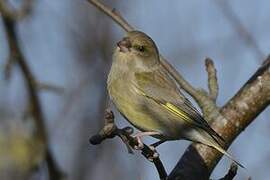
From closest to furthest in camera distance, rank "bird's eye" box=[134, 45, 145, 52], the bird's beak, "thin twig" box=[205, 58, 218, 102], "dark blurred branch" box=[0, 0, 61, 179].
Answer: "dark blurred branch" box=[0, 0, 61, 179], "thin twig" box=[205, 58, 218, 102], the bird's beak, "bird's eye" box=[134, 45, 145, 52]

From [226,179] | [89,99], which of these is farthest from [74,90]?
[226,179]

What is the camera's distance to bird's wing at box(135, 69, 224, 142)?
217 inches

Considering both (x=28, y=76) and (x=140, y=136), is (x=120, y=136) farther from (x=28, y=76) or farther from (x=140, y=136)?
(x=28, y=76)

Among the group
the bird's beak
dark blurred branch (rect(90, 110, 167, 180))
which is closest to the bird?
the bird's beak

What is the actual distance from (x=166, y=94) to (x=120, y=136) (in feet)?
5.94

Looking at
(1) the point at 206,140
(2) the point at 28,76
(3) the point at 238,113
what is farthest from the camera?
(3) the point at 238,113

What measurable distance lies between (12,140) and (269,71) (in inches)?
79.6

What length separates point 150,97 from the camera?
570cm

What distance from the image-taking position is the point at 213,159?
5.23m

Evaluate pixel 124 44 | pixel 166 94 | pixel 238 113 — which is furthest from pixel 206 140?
pixel 124 44

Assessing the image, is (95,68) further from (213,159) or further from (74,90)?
(213,159)

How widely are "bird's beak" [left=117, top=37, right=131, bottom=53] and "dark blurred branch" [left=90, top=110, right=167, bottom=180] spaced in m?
1.22

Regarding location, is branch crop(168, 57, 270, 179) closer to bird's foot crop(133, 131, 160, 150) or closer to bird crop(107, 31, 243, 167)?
bird crop(107, 31, 243, 167)

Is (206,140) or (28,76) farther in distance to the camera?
(206,140)
